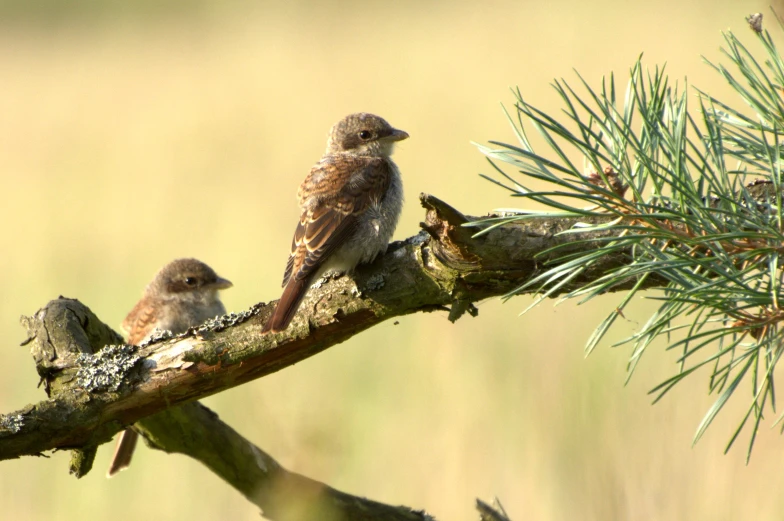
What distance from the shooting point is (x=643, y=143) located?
74.9 inches

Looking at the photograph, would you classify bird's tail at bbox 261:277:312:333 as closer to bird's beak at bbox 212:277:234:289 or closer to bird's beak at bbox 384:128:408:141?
bird's beak at bbox 384:128:408:141

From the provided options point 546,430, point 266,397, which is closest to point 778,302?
point 546,430

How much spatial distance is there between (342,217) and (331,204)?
0.43 feet

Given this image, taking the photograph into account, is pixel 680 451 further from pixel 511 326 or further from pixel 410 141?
pixel 410 141

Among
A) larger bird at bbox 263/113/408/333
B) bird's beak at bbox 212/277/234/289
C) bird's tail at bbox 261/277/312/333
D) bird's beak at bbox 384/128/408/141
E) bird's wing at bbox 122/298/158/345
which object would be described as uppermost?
bird's beak at bbox 384/128/408/141

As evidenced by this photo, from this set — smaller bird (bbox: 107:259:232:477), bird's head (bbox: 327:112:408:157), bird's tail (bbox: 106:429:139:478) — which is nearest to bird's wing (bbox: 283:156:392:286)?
bird's head (bbox: 327:112:408:157)

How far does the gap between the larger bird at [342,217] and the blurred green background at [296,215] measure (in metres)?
0.68

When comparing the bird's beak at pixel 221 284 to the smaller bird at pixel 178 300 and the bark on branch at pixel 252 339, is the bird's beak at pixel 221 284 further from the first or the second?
the bark on branch at pixel 252 339

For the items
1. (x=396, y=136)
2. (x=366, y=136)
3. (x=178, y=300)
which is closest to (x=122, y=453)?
(x=178, y=300)

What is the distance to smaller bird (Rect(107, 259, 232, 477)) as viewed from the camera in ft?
19.9

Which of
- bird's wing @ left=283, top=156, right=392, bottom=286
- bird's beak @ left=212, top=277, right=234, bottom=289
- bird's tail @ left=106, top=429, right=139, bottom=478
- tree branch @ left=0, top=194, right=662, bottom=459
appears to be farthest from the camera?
bird's beak @ left=212, top=277, right=234, bottom=289

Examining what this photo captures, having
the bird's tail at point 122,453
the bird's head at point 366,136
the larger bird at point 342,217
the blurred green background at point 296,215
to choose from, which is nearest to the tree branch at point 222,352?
the larger bird at point 342,217

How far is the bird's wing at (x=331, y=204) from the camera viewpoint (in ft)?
11.8

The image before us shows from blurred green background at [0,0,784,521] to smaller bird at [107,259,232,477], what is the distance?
65 cm
